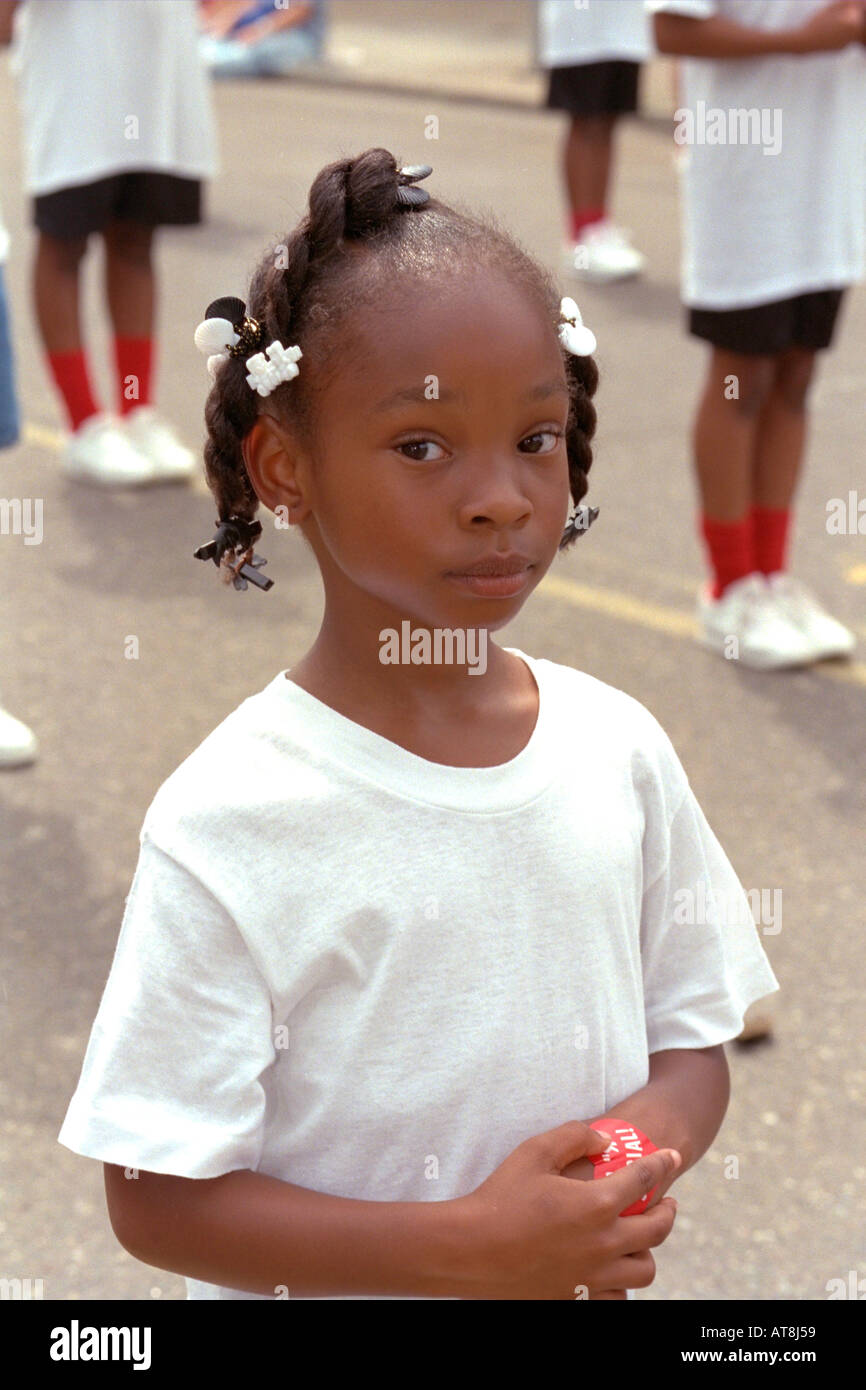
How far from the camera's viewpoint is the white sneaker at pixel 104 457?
19.0 ft

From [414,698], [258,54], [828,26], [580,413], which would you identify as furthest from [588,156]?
[414,698]

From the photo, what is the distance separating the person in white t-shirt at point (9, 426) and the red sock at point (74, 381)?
155 cm

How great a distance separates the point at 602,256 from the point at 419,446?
22.7 ft

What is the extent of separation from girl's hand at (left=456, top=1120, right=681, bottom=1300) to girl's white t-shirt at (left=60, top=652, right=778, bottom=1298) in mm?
76

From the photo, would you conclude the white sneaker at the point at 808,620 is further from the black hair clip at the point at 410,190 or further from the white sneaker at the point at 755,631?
the black hair clip at the point at 410,190

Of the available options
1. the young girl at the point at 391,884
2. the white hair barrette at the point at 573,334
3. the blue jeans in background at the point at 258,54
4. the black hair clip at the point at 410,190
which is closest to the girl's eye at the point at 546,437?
the young girl at the point at 391,884

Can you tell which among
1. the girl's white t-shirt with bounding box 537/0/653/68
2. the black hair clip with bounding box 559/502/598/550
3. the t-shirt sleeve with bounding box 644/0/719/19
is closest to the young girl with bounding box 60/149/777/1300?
the black hair clip with bounding box 559/502/598/550

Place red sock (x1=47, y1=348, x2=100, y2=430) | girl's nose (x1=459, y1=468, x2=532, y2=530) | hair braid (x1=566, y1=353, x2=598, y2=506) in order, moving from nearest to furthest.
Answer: girl's nose (x1=459, y1=468, x2=532, y2=530) → hair braid (x1=566, y1=353, x2=598, y2=506) → red sock (x1=47, y1=348, x2=100, y2=430)

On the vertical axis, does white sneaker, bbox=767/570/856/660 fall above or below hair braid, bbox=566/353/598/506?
below

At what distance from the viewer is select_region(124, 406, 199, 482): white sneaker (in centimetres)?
584

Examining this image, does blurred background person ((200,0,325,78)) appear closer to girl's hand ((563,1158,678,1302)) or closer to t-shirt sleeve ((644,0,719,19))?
t-shirt sleeve ((644,0,719,19))

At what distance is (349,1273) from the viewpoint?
4.57 ft

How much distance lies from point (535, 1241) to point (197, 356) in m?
6.07

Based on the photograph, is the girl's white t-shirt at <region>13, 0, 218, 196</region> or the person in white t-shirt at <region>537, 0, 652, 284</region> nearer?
the girl's white t-shirt at <region>13, 0, 218, 196</region>
